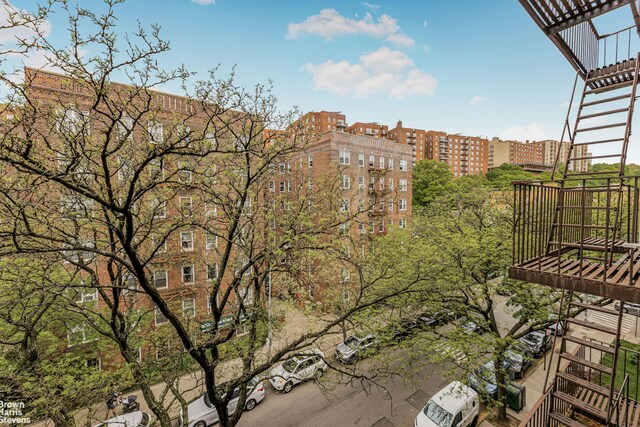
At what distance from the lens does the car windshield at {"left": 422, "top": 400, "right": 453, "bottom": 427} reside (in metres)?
10.1

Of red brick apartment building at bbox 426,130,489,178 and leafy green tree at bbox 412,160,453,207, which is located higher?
red brick apartment building at bbox 426,130,489,178

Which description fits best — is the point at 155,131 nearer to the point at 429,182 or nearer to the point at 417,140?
the point at 429,182

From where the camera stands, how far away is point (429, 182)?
143 ft

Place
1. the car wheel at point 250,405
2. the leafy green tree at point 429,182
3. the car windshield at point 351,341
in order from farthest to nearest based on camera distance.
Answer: the leafy green tree at point 429,182 < the car windshield at point 351,341 < the car wheel at point 250,405

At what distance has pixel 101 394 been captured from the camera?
6.92 metres

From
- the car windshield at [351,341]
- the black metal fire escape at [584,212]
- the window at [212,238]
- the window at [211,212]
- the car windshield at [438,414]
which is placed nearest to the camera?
the black metal fire escape at [584,212]

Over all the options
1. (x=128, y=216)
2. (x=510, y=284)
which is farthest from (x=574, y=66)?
(x=510, y=284)

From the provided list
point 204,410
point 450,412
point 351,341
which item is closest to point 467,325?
point 450,412

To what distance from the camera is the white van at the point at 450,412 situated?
398 inches

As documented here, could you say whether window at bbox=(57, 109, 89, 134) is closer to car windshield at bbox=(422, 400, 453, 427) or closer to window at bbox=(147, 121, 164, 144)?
window at bbox=(147, 121, 164, 144)

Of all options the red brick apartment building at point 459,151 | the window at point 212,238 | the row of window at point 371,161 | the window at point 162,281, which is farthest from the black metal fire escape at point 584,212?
the red brick apartment building at point 459,151

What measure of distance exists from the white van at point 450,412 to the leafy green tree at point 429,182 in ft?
110

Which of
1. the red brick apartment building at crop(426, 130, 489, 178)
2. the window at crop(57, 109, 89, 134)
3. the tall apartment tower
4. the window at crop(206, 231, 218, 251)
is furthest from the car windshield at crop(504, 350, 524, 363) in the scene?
the red brick apartment building at crop(426, 130, 489, 178)

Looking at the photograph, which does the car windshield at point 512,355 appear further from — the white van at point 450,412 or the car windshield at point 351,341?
the car windshield at point 351,341
